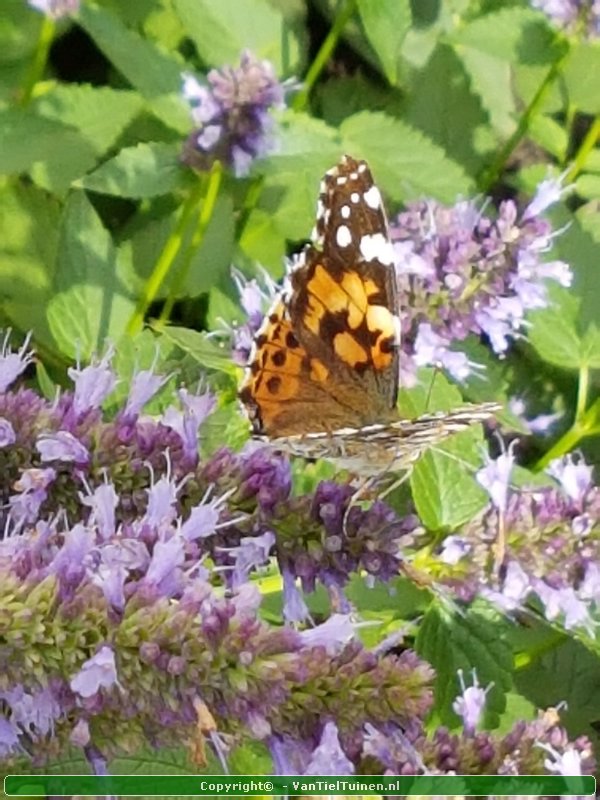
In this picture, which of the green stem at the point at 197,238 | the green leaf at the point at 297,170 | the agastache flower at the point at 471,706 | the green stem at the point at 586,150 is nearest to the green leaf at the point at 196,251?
the green stem at the point at 197,238

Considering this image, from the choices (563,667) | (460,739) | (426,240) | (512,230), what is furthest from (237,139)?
(563,667)

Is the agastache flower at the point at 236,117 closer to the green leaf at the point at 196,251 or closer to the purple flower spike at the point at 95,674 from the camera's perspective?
the green leaf at the point at 196,251

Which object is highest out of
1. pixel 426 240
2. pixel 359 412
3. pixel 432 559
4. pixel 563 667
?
pixel 426 240

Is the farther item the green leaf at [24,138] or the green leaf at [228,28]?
the green leaf at [228,28]

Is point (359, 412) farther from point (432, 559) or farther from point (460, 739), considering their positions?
point (460, 739)

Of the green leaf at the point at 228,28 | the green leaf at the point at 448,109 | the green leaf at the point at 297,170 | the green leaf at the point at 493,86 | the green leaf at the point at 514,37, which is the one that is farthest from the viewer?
the green leaf at the point at 493,86

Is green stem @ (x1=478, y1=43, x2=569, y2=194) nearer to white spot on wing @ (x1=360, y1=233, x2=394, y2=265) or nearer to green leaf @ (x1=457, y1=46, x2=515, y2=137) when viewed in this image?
green leaf @ (x1=457, y1=46, x2=515, y2=137)

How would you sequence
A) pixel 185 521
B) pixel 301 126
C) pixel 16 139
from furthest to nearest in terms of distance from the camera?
pixel 301 126 → pixel 16 139 → pixel 185 521
